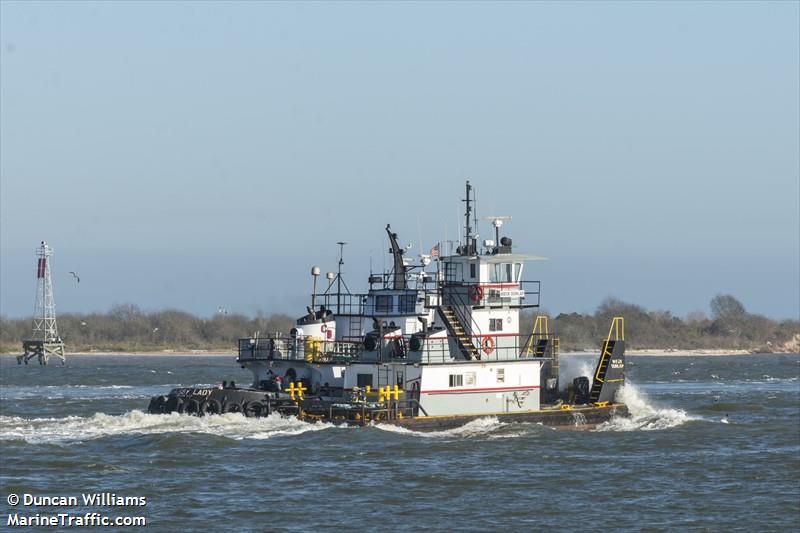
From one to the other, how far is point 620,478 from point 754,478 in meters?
4.13

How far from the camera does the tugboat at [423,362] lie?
50.0 meters

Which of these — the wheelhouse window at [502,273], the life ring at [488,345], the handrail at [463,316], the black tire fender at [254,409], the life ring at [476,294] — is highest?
the wheelhouse window at [502,273]

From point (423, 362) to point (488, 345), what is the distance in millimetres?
3239

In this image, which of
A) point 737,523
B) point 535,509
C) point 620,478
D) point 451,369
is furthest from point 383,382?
point 737,523

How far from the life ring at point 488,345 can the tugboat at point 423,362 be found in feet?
0.12

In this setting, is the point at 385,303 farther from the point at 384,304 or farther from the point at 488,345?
the point at 488,345

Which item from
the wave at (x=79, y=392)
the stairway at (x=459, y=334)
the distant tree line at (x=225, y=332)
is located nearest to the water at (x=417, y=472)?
the stairway at (x=459, y=334)

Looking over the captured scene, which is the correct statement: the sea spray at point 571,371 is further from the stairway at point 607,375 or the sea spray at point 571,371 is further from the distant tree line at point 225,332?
the distant tree line at point 225,332

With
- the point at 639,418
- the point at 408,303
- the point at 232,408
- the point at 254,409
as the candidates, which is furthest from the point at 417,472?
the point at 639,418

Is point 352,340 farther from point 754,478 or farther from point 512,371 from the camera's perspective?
point 754,478

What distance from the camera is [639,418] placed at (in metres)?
56.8

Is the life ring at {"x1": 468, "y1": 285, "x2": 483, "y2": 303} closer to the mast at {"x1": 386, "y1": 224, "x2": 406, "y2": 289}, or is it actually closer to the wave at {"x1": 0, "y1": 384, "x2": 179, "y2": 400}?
the mast at {"x1": 386, "y1": 224, "x2": 406, "y2": 289}

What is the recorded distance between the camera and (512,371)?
171 feet

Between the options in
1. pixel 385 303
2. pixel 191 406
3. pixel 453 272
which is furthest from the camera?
pixel 385 303
